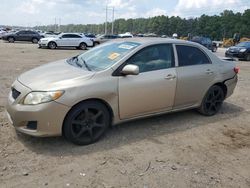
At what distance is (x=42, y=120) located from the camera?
3.84 m

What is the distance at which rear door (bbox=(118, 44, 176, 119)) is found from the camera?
14.6 ft

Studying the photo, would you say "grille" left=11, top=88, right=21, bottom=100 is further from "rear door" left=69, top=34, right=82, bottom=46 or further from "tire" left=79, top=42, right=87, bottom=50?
"tire" left=79, top=42, right=87, bottom=50

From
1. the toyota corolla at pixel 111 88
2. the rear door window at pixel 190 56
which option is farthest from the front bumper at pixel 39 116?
the rear door window at pixel 190 56

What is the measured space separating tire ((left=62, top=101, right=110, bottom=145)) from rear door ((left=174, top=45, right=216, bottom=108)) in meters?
1.53

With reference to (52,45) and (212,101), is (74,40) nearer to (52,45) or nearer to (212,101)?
(52,45)

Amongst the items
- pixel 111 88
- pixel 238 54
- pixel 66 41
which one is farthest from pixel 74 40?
pixel 111 88

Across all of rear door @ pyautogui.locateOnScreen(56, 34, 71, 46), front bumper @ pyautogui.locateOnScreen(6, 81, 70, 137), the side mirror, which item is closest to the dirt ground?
front bumper @ pyautogui.locateOnScreen(6, 81, 70, 137)

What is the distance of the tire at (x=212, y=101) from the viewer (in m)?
5.74

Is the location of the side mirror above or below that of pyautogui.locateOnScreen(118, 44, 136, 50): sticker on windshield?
below

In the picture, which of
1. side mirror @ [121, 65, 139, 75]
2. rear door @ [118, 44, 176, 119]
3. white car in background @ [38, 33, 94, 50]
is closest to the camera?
side mirror @ [121, 65, 139, 75]

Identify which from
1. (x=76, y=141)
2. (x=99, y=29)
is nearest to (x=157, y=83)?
(x=76, y=141)

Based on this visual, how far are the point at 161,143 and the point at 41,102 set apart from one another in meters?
1.90

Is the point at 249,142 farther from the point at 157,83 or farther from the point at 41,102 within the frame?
the point at 41,102

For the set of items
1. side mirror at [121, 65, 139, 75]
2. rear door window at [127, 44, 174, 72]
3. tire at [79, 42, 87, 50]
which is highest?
rear door window at [127, 44, 174, 72]
